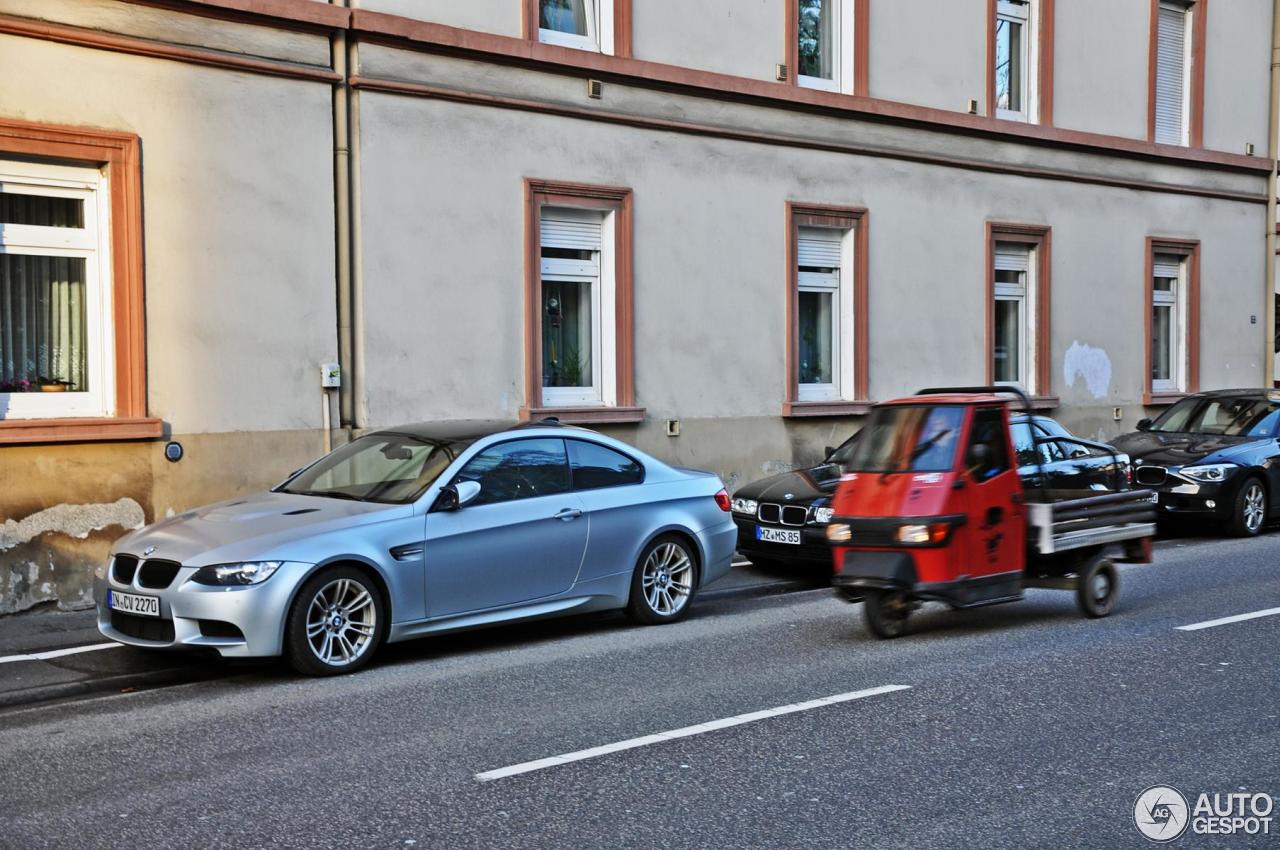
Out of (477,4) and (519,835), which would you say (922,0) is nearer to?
(477,4)

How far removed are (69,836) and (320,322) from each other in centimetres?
831

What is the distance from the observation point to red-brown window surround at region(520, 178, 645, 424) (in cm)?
1510

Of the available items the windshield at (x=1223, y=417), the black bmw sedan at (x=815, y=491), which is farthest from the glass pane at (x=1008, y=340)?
the black bmw sedan at (x=815, y=491)

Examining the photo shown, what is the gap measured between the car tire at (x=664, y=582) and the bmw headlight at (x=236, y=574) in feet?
9.72

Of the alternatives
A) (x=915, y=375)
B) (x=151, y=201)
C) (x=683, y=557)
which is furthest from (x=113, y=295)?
(x=915, y=375)

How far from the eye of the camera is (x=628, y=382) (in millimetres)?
16000

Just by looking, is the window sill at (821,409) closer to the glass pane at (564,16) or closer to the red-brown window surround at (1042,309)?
the red-brown window surround at (1042,309)

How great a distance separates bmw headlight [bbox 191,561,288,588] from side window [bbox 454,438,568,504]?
162cm

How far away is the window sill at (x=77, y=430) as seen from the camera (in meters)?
11.3

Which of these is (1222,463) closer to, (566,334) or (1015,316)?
(1015,316)

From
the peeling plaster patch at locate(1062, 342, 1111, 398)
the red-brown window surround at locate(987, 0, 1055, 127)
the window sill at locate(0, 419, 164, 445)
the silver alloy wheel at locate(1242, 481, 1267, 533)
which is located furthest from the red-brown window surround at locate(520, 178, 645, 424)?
the peeling plaster patch at locate(1062, 342, 1111, 398)

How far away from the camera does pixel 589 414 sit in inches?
611

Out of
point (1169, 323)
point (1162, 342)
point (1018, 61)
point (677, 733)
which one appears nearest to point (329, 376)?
point (677, 733)

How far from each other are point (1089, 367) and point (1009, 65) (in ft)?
15.4
